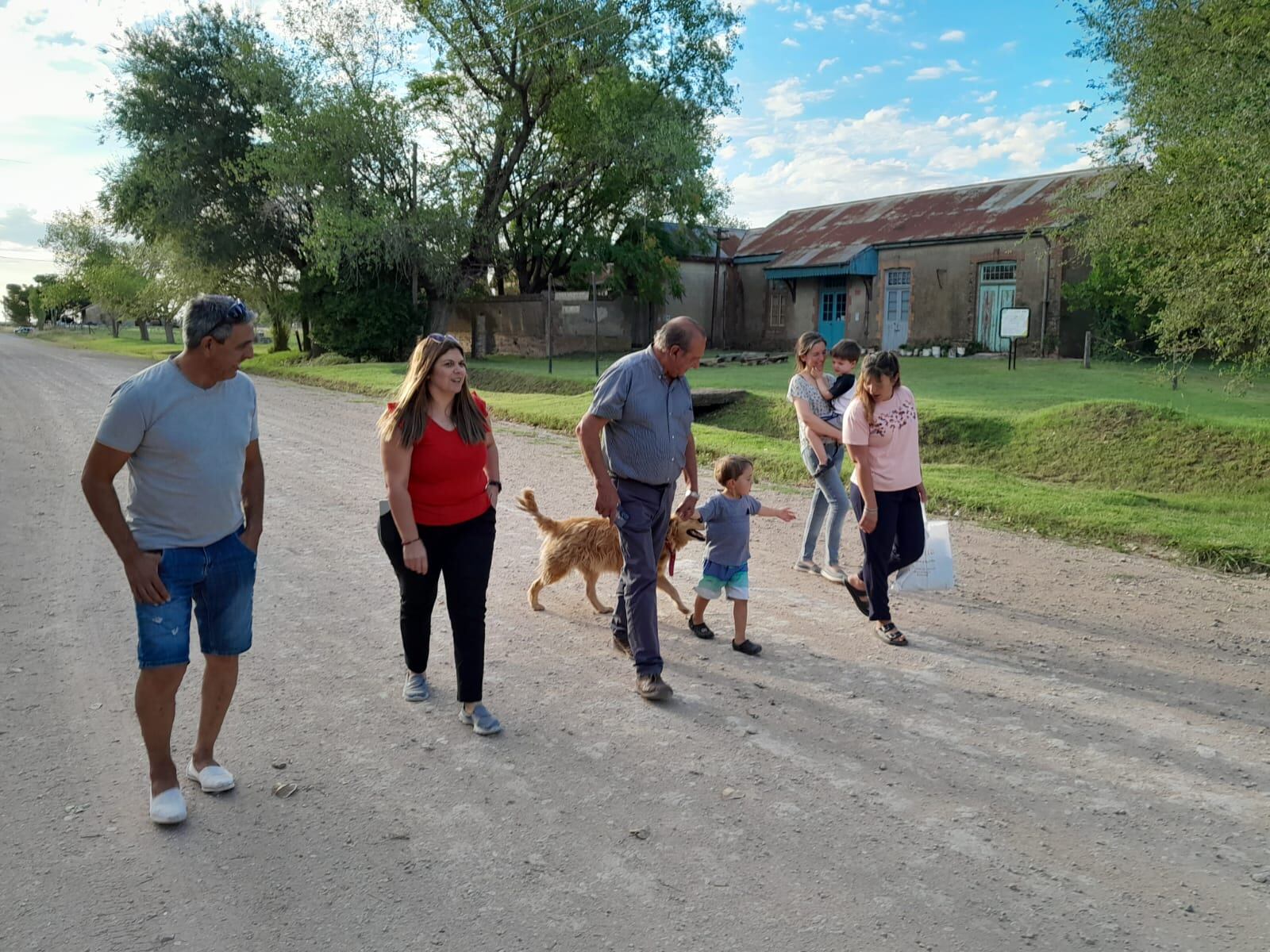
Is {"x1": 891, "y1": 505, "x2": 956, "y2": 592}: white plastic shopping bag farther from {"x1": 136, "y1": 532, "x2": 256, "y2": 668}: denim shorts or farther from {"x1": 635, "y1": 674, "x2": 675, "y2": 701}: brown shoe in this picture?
{"x1": 136, "y1": 532, "x2": 256, "y2": 668}: denim shorts

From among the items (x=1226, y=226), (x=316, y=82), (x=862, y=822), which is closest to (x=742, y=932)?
(x=862, y=822)

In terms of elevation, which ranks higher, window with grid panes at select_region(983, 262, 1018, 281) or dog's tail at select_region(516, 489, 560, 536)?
window with grid panes at select_region(983, 262, 1018, 281)

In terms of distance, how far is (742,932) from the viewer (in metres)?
3.08

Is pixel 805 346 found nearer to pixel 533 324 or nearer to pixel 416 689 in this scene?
pixel 416 689

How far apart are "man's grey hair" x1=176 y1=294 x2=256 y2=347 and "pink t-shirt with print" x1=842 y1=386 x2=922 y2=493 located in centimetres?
362

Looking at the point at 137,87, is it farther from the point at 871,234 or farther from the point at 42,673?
the point at 42,673

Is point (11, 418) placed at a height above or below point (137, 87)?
below

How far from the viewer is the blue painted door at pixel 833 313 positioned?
34344 millimetres

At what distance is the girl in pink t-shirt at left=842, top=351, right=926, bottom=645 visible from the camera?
5941 millimetres

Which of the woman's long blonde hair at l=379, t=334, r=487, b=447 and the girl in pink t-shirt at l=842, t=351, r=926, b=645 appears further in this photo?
the girl in pink t-shirt at l=842, t=351, r=926, b=645

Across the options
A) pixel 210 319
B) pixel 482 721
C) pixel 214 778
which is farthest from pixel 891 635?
pixel 210 319

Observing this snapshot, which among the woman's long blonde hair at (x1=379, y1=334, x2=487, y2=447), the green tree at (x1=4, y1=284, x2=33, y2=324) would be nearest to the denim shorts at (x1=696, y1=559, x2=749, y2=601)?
the woman's long blonde hair at (x1=379, y1=334, x2=487, y2=447)

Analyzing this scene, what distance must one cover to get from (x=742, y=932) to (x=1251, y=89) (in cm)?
1018

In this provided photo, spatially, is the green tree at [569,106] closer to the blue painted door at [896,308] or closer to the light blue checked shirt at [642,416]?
the blue painted door at [896,308]
